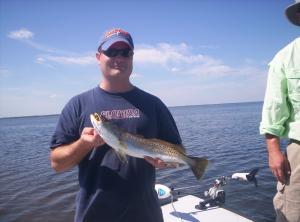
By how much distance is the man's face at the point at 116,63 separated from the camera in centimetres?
333

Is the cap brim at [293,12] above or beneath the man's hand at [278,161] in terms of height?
above

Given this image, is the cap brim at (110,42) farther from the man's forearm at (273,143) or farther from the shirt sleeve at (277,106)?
the man's forearm at (273,143)

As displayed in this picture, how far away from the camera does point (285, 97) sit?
133 inches

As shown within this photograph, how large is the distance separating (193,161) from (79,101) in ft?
5.56

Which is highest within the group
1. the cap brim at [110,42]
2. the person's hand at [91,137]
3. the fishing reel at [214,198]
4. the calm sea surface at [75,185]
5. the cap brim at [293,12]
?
the cap brim at [293,12]

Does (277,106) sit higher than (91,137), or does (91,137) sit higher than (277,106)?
(277,106)

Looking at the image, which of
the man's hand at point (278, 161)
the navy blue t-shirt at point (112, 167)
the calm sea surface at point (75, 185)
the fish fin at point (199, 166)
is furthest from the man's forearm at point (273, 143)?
the calm sea surface at point (75, 185)

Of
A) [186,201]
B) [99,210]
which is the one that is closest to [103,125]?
[99,210]

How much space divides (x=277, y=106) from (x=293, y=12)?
3.79ft

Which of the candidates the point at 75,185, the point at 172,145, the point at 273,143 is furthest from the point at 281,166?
the point at 75,185

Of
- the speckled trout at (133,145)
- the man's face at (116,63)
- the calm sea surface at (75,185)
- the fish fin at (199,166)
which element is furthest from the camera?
the calm sea surface at (75,185)

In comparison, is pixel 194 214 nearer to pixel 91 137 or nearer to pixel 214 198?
pixel 214 198

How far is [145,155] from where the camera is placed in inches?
133

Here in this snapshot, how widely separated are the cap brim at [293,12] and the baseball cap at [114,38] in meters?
1.90
